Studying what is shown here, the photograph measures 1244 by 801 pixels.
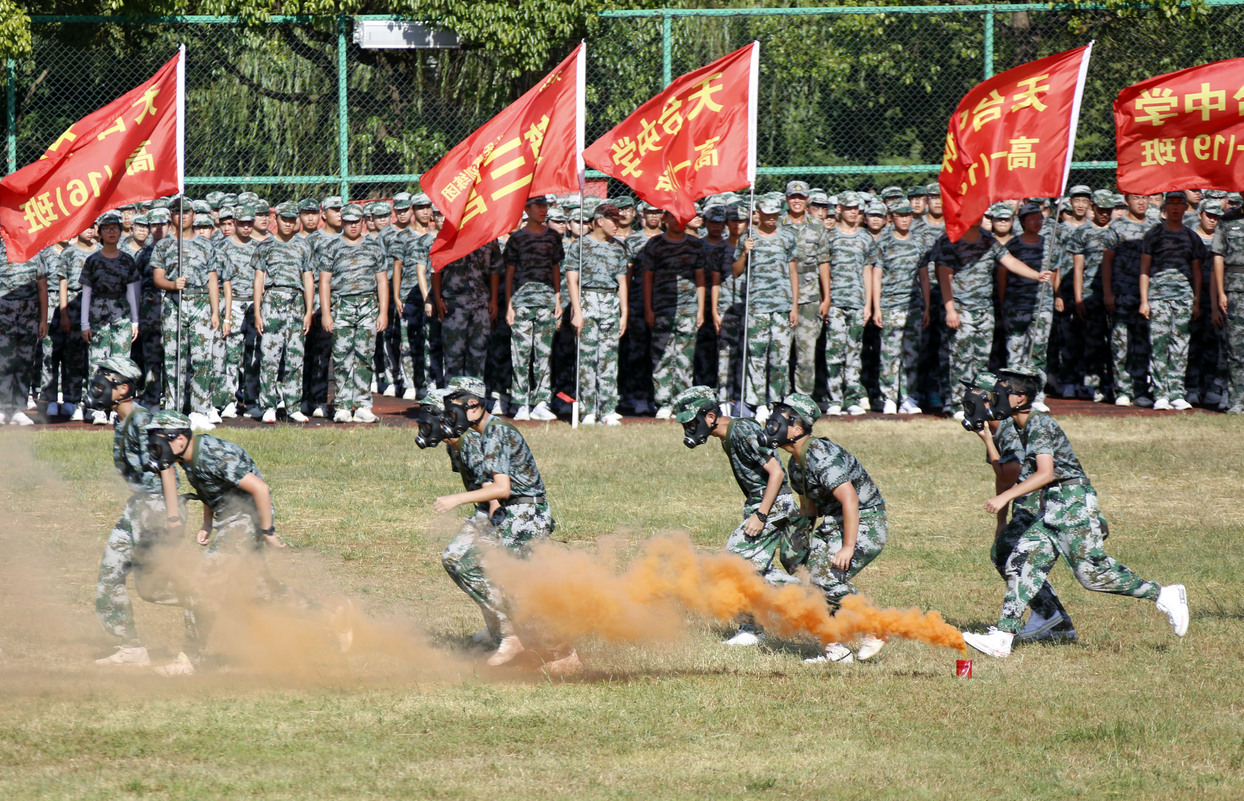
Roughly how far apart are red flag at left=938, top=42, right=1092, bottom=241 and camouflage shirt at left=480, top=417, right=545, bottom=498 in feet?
25.0

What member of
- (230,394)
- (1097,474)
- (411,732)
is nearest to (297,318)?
(230,394)

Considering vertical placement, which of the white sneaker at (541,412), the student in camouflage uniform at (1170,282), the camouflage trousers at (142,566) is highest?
the student in camouflage uniform at (1170,282)

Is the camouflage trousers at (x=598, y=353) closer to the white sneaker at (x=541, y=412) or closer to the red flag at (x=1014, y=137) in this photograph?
the white sneaker at (x=541, y=412)

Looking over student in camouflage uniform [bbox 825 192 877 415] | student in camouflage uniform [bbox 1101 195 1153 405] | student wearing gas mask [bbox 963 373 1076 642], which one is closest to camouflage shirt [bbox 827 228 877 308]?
student in camouflage uniform [bbox 825 192 877 415]

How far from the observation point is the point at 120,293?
53.6 ft

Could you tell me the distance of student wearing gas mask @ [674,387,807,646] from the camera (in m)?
9.06

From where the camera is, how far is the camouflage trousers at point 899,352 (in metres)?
17.6

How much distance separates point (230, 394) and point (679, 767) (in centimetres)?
1112

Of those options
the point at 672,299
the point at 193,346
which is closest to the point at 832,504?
the point at 672,299

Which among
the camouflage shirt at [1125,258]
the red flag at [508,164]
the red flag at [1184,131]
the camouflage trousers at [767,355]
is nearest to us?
the red flag at [1184,131]

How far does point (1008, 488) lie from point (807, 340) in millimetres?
8155

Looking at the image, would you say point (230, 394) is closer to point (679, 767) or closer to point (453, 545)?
point (453, 545)

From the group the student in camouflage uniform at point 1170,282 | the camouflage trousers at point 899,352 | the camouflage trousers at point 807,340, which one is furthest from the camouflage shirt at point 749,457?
the student in camouflage uniform at point 1170,282

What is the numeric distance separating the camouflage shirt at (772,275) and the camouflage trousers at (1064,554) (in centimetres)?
809
